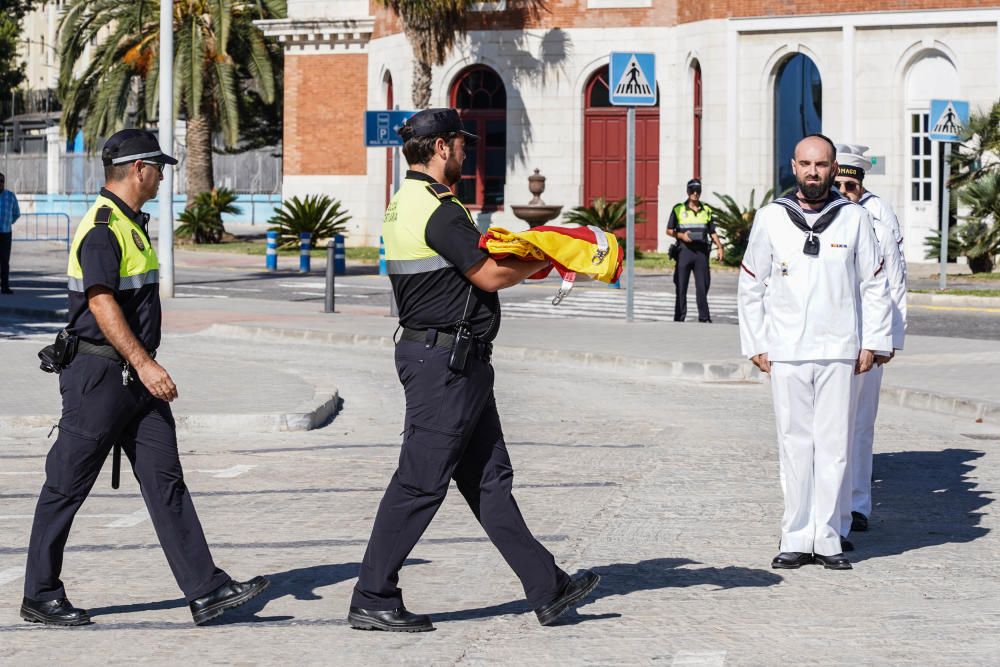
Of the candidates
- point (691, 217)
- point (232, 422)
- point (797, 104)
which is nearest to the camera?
point (232, 422)

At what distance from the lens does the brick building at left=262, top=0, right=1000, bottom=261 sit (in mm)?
33844

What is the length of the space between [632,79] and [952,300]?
6451 millimetres

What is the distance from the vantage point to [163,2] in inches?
950

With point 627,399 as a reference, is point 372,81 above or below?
above

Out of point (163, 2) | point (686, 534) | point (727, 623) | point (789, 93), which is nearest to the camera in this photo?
point (727, 623)

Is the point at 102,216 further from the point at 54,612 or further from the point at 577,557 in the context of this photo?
the point at 577,557

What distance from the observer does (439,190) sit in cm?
622

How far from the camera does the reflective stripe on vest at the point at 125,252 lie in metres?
6.27

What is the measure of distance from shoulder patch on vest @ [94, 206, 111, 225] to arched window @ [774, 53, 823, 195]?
31988mm

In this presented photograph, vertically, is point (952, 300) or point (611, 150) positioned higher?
point (611, 150)

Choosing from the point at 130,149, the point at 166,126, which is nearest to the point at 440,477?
the point at 130,149

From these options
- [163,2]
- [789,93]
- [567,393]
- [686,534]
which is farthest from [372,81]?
[686,534]

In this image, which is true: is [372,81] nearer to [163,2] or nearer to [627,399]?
[163,2]

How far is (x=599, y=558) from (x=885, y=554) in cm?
131
